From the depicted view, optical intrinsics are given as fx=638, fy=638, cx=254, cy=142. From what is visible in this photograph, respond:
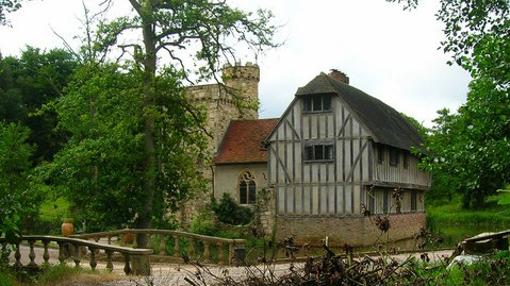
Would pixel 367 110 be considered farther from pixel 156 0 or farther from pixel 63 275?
pixel 63 275

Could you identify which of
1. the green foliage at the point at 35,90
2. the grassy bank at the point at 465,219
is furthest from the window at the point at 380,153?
the green foliage at the point at 35,90

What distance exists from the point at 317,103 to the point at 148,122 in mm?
10167

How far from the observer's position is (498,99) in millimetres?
10938

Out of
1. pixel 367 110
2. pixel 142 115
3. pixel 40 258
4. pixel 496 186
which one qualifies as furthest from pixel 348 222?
pixel 496 186

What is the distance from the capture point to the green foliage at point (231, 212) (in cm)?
3354

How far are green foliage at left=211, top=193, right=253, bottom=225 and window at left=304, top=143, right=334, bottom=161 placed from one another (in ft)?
19.5

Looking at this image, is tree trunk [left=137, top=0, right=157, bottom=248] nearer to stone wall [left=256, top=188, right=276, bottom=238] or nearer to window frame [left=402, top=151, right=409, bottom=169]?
stone wall [left=256, top=188, right=276, bottom=238]

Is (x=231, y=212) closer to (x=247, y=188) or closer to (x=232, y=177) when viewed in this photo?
(x=247, y=188)

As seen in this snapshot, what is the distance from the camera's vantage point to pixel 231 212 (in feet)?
111

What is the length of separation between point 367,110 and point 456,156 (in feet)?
64.2

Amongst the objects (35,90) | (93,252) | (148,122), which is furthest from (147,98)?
(35,90)

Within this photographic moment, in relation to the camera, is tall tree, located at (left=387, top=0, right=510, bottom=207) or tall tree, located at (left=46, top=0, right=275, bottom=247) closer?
tall tree, located at (left=387, top=0, right=510, bottom=207)

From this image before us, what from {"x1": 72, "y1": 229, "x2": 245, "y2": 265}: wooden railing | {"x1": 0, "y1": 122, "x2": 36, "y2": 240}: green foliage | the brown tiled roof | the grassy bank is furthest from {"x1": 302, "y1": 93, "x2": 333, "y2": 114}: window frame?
{"x1": 0, "y1": 122, "x2": 36, "y2": 240}: green foliage

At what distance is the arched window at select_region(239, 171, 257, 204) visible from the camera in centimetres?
3431
